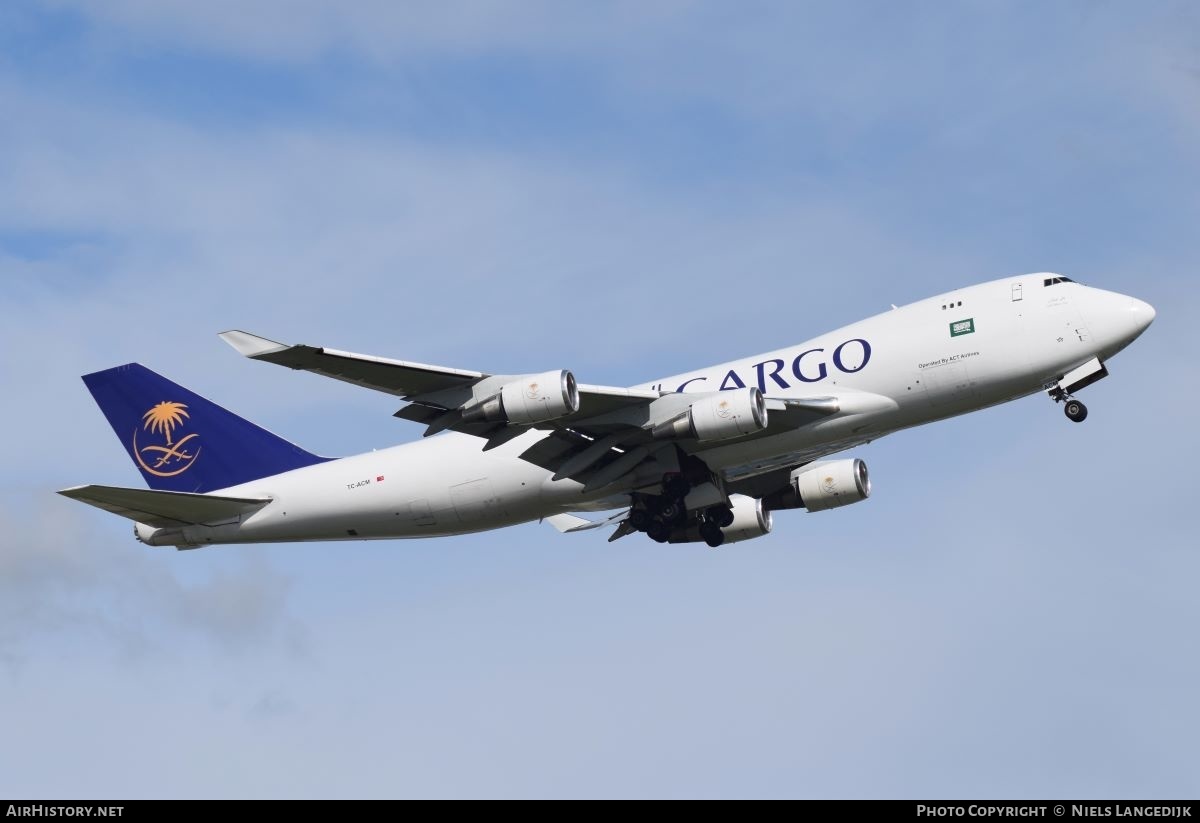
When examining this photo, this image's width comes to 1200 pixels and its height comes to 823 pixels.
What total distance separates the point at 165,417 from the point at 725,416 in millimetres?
17262

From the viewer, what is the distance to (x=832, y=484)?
41.2 metres

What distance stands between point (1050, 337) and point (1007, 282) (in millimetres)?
1841

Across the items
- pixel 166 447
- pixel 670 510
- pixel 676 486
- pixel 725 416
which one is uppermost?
pixel 166 447

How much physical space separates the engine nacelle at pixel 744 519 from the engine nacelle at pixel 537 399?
9543 millimetres

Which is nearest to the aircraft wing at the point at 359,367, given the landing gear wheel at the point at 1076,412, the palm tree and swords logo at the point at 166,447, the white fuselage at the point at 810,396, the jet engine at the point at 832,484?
the white fuselage at the point at 810,396

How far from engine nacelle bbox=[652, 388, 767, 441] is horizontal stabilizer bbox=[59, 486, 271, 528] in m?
12.1

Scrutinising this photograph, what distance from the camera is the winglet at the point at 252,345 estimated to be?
31469mm

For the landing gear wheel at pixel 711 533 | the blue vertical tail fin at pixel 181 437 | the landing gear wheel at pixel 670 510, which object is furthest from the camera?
the blue vertical tail fin at pixel 181 437

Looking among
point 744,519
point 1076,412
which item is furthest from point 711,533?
point 1076,412

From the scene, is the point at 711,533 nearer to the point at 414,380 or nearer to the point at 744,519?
the point at 744,519

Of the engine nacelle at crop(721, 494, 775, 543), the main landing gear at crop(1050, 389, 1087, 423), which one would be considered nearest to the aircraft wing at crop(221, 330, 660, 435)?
the engine nacelle at crop(721, 494, 775, 543)

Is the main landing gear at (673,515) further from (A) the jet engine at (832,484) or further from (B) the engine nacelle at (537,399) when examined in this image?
(B) the engine nacelle at (537,399)

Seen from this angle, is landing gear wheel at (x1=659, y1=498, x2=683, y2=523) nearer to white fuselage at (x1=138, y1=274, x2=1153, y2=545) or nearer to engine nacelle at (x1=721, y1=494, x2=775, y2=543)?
white fuselage at (x1=138, y1=274, x2=1153, y2=545)
